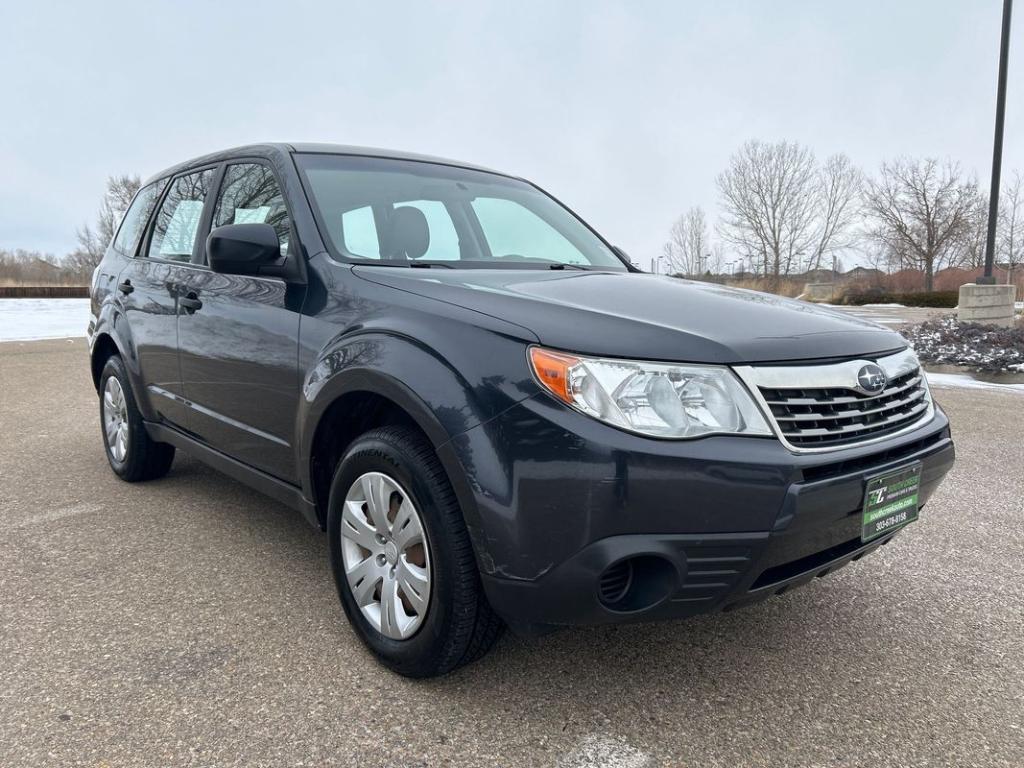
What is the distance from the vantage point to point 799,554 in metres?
1.93

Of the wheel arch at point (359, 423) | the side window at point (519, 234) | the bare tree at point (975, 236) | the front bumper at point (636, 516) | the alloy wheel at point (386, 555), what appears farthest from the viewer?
Answer: the bare tree at point (975, 236)

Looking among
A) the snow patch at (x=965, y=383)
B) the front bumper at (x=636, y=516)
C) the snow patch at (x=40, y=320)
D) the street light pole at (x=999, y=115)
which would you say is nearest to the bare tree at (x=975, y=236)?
the street light pole at (x=999, y=115)

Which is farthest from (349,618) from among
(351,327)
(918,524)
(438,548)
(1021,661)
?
(918,524)

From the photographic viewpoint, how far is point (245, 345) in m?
2.89

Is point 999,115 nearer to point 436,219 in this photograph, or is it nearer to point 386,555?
point 436,219

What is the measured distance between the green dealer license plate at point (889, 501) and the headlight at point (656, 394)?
437 millimetres

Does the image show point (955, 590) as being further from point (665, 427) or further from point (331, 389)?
point (331, 389)

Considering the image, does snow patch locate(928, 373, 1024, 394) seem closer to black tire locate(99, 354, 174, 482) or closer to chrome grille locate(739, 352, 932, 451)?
chrome grille locate(739, 352, 932, 451)

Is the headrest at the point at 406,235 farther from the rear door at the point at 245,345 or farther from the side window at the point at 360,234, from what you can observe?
the rear door at the point at 245,345

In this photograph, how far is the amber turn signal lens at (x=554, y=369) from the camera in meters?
1.83

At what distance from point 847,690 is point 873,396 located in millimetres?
892

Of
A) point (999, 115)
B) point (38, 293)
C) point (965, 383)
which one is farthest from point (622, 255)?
point (38, 293)

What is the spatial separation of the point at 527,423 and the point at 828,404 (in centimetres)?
80

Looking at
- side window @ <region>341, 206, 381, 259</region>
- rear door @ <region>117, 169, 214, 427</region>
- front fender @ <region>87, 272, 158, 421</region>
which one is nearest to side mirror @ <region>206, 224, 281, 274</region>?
side window @ <region>341, 206, 381, 259</region>
